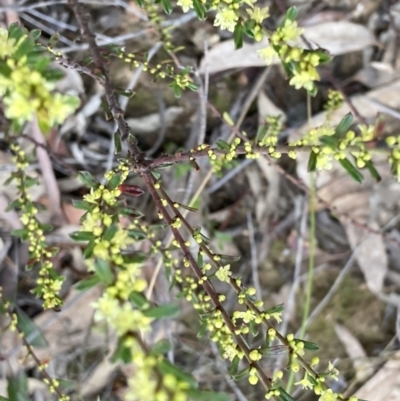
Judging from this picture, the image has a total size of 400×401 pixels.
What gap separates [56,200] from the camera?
1812mm

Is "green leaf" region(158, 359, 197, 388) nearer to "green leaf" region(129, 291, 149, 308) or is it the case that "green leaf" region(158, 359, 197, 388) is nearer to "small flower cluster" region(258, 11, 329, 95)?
"green leaf" region(129, 291, 149, 308)

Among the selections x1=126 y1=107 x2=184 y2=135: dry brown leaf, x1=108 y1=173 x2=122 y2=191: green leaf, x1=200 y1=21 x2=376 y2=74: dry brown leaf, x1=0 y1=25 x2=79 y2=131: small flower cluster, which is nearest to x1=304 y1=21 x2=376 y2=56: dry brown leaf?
x1=200 y1=21 x2=376 y2=74: dry brown leaf

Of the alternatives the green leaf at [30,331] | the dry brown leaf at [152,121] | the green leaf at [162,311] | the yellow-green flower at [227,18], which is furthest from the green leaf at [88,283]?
the dry brown leaf at [152,121]

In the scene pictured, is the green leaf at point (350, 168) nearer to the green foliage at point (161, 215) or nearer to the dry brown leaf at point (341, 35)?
the green foliage at point (161, 215)

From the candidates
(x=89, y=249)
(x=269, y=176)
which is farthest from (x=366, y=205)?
(x=89, y=249)

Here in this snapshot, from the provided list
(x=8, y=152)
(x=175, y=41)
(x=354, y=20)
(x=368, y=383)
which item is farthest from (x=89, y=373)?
(x=354, y=20)

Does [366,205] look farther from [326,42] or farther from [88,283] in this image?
[88,283]

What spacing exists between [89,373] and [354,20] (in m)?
1.60

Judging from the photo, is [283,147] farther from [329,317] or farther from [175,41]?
[329,317]

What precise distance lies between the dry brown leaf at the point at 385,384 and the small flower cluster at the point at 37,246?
1230 millimetres

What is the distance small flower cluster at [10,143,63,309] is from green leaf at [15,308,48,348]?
0.17 meters

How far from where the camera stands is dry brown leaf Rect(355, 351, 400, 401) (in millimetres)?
1928

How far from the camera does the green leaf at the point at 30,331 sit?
149 centimetres

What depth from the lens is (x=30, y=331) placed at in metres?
1.48
